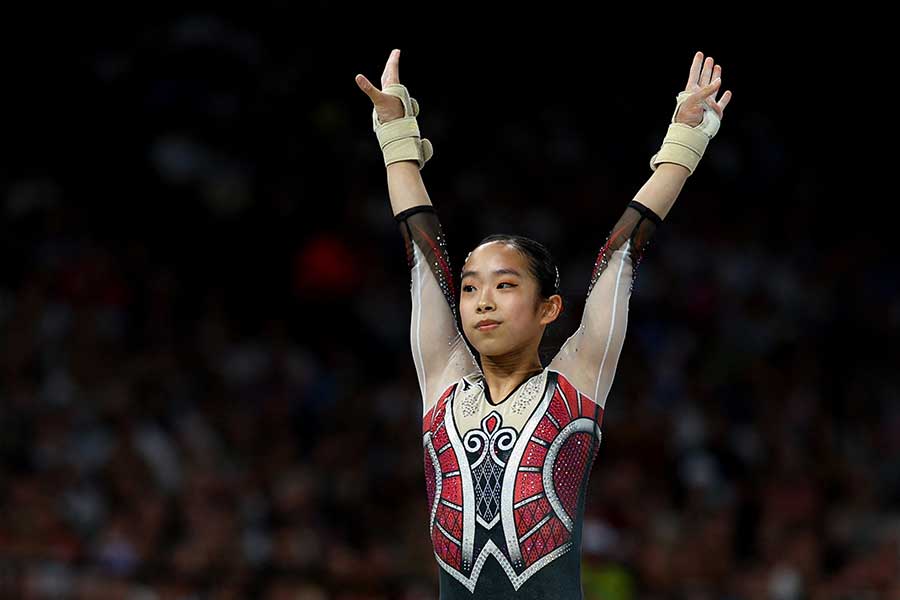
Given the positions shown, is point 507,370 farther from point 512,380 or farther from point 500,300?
point 500,300

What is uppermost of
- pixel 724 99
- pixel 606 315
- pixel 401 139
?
pixel 724 99

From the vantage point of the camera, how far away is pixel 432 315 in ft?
12.6

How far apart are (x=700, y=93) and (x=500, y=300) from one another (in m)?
0.92

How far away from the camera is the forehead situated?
371 centimetres

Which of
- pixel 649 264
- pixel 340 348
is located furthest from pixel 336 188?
pixel 649 264

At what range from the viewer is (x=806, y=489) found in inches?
349

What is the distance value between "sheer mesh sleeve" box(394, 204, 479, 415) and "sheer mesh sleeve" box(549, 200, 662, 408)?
306 mm

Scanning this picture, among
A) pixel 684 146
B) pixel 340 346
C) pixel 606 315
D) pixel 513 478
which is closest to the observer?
pixel 513 478

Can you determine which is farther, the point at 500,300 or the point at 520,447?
the point at 500,300

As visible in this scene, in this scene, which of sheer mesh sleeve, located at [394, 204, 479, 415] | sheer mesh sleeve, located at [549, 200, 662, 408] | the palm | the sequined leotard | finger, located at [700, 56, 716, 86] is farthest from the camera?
finger, located at [700, 56, 716, 86]

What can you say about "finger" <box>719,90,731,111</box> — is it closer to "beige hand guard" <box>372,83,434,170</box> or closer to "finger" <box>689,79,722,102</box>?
"finger" <box>689,79,722,102</box>

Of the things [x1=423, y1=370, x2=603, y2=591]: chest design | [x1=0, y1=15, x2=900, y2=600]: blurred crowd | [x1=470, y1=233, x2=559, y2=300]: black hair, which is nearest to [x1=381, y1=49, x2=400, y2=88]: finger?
[x1=470, y1=233, x2=559, y2=300]: black hair

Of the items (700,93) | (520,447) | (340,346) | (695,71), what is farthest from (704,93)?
(340,346)

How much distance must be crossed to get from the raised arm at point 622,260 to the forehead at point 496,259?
0.73ft
